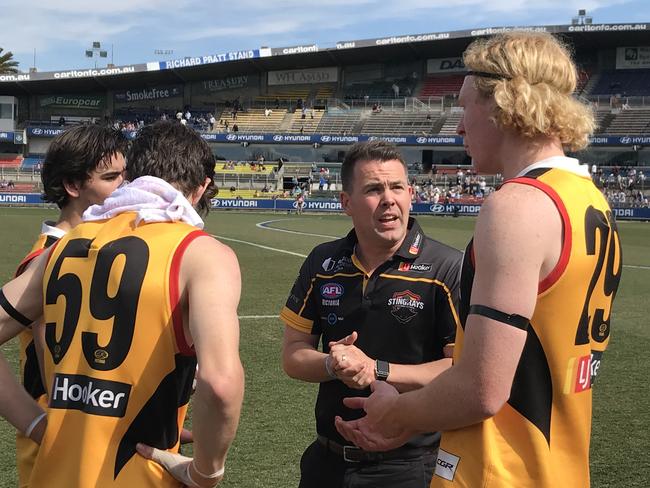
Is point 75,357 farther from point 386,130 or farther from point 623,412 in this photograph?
point 386,130

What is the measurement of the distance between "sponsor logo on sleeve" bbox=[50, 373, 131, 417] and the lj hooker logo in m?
1.38

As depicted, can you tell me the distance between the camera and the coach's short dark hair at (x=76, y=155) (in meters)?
3.12

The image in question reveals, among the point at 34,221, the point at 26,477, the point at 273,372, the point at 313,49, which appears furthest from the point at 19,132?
the point at 26,477

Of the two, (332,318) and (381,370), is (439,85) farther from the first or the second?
(381,370)

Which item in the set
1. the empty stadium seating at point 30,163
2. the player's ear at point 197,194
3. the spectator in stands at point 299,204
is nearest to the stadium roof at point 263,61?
the empty stadium seating at point 30,163

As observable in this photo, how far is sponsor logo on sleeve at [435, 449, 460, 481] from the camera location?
2143mm

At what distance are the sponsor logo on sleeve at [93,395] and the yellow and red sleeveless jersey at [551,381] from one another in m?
1.02

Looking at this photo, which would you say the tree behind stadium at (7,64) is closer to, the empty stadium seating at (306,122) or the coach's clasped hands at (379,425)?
the empty stadium seating at (306,122)

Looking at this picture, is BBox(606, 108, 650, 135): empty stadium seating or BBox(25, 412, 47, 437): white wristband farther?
BBox(606, 108, 650, 135): empty stadium seating

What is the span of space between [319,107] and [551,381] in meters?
62.4

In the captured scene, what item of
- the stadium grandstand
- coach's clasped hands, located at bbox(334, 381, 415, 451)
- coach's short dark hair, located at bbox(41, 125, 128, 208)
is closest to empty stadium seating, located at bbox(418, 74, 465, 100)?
the stadium grandstand

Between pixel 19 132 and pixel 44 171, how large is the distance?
6607 cm

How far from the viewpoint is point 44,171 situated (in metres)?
3.22

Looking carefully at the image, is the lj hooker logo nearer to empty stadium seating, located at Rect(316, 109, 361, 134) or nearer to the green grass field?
the green grass field
